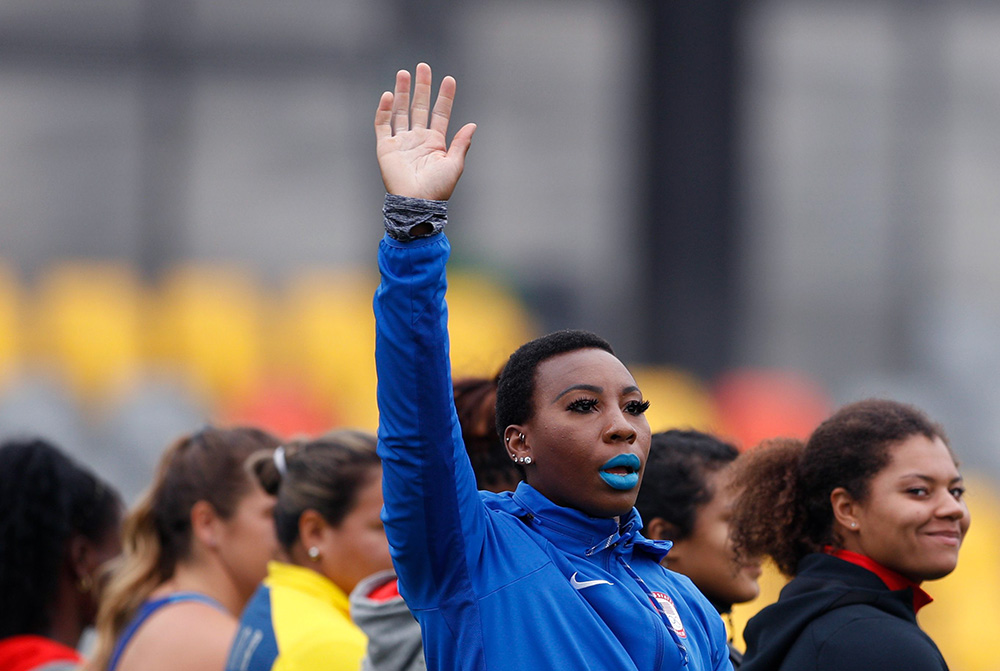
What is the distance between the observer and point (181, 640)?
3166 mm

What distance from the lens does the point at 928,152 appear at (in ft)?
37.9

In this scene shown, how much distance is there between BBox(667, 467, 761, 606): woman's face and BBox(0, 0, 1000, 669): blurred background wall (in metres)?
6.59

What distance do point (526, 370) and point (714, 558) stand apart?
1058 mm

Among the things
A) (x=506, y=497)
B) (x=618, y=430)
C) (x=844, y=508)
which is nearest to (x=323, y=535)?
(x=506, y=497)

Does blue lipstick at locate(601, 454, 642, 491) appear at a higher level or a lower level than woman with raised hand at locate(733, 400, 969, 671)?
higher

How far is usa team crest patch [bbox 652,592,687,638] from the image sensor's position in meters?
2.03

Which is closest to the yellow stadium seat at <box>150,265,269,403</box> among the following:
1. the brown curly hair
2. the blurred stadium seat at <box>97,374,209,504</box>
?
the blurred stadium seat at <box>97,374,209,504</box>

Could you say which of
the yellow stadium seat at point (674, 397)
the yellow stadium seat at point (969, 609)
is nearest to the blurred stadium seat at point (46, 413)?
the yellow stadium seat at point (674, 397)

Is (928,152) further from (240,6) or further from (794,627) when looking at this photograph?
(794,627)

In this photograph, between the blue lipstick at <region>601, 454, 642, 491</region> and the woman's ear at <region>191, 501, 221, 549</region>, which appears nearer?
the blue lipstick at <region>601, 454, 642, 491</region>

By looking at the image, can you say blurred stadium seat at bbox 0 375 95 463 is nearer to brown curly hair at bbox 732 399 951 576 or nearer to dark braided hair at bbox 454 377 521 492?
dark braided hair at bbox 454 377 521 492

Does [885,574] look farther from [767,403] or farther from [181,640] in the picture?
[767,403]

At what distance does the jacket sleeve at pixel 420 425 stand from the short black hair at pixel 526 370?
0.58 feet

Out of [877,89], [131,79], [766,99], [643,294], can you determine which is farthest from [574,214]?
[131,79]
